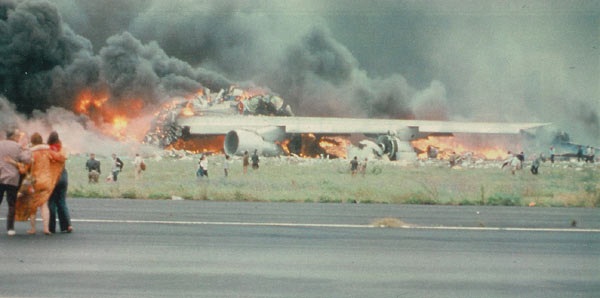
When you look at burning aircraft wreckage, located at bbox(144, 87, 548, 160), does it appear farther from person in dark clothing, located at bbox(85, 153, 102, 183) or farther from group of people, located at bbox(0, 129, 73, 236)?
group of people, located at bbox(0, 129, 73, 236)

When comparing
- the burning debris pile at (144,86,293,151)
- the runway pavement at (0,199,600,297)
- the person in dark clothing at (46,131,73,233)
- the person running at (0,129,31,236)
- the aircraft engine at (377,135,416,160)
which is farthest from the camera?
the burning debris pile at (144,86,293,151)

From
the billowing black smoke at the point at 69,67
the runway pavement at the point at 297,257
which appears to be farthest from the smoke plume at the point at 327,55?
the runway pavement at the point at 297,257

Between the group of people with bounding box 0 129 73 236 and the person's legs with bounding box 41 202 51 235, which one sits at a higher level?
the group of people with bounding box 0 129 73 236

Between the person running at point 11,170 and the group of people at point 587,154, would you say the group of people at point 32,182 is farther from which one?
the group of people at point 587,154

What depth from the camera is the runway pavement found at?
8.79 m

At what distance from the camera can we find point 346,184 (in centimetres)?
3047

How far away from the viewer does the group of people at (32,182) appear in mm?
13445

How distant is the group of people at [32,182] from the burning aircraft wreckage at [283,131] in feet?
68.2

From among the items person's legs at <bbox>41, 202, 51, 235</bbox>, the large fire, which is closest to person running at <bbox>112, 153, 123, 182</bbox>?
the large fire

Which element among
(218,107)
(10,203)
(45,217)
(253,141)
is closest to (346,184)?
(253,141)

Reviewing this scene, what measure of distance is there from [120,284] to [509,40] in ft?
90.2

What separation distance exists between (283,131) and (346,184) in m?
6.93

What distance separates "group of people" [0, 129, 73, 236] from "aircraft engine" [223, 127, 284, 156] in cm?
2015

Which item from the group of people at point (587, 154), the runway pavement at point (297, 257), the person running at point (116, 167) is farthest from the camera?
the group of people at point (587, 154)
